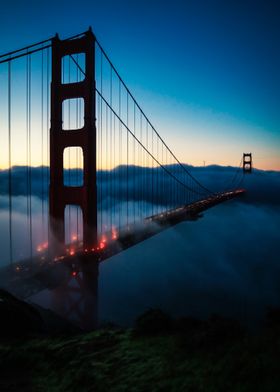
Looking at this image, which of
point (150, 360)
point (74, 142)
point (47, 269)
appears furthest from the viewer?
point (74, 142)

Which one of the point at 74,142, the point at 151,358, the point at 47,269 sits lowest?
the point at 47,269

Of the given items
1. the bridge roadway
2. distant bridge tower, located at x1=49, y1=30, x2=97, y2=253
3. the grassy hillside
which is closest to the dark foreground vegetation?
the grassy hillside

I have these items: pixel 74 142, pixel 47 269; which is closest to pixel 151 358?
pixel 47 269

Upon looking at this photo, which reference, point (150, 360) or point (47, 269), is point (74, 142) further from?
point (150, 360)

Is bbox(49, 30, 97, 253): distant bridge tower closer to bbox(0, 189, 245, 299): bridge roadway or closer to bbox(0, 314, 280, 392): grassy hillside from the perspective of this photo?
bbox(0, 189, 245, 299): bridge roadway

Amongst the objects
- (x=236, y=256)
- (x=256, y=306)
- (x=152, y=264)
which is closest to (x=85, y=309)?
(x=256, y=306)
